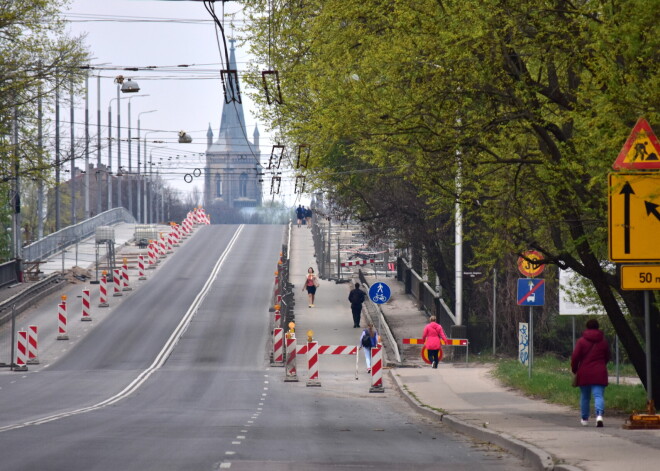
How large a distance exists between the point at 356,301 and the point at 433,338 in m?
10.6

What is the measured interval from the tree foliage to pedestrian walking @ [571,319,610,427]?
148cm

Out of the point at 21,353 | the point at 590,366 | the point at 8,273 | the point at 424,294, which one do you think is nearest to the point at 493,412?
the point at 590,366

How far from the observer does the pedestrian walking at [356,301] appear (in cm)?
4244

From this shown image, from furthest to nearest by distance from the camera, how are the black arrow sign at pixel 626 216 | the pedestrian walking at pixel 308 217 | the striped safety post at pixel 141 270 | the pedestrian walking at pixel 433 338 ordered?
the pedestrian walking at pixel 308 217, the striped safety post at pixel 141 270, the pedestrian walking at pixel 433 338, the black arrow sign at pixel 626 216

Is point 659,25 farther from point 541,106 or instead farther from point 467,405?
point 467,405

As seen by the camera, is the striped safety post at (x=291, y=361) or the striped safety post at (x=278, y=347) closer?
the striped safety post at (x=291, y=361)

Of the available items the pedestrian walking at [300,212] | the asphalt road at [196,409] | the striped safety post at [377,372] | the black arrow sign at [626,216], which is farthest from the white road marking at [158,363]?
the pedestrian walking at [300,212]

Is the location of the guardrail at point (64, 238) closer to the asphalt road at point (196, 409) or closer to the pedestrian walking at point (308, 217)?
the asphalt road at point (196, 409)

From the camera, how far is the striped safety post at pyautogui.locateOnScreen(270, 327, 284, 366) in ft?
120

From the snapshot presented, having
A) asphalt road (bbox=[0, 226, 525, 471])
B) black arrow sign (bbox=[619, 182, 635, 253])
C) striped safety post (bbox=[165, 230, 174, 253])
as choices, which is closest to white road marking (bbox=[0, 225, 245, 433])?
asphalt road (bbox=[0, 226, 525, 471])

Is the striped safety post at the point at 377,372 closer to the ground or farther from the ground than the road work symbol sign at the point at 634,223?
closer to the ground

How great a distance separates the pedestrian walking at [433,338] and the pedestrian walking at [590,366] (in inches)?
542

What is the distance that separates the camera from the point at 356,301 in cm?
4256

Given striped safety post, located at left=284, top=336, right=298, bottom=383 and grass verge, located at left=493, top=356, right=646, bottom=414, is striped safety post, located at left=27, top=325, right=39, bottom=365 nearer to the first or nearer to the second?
striped safety post, located at left=284, top=336, right=298, bottom=383
